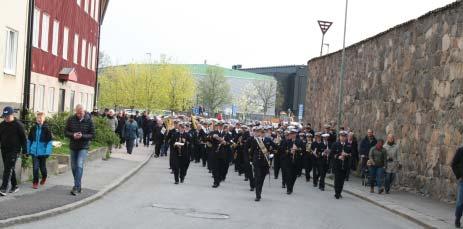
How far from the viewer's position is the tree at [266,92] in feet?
329

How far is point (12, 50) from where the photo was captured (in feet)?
75.5

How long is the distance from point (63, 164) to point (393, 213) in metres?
8.58

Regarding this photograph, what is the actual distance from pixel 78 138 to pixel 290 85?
90.2m

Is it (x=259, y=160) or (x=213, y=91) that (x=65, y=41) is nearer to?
(x=259, y=160)

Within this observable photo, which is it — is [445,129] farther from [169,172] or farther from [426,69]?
[169,172]

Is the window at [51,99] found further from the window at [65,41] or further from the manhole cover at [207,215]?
the manhole cover at [207,215]

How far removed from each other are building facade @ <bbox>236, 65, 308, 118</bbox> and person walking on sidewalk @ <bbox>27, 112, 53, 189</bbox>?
72.2 metres

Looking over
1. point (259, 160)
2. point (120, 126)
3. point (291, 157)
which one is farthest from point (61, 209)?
point (120, 126)

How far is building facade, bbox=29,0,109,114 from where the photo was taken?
28.6 metres

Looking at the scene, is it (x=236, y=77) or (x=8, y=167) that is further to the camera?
(x=236, y=77)

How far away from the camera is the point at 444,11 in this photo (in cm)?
1969

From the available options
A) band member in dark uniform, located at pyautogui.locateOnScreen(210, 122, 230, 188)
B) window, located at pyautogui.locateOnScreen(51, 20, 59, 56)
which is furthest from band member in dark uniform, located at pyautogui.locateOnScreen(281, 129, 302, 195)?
window, located at pyautogui.locateOnScreen(51, 20, 59, 56)

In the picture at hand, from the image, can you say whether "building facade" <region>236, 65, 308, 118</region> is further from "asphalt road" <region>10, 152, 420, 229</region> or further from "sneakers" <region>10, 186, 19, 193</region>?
"sneakers" <region>10, 186, 19, 193</region>

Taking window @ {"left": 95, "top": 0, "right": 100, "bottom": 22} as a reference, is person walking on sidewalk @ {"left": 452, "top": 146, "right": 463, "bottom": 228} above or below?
below
